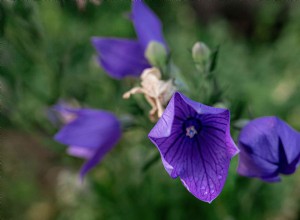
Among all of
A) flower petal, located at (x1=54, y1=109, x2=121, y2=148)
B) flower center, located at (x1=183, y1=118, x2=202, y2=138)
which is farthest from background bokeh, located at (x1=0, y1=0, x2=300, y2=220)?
flower center, located at (x1=183, y1=118, x2=202, y2=138)

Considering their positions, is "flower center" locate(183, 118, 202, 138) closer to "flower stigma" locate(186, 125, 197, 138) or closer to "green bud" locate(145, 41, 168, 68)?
"flower stigma" locate(186, 125, 197, 138)

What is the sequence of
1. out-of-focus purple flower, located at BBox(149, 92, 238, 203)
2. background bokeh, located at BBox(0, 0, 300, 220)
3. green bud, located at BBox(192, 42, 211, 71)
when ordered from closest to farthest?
out-of-focus purple flower, located at BBox(149, 92, 238, 203) < green bud, located at BBox(192, 42, 211, 71) < background bokeh, located at BBox(0, 0, 300, 220)

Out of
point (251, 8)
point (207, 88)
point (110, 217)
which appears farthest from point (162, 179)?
point (251, 8)

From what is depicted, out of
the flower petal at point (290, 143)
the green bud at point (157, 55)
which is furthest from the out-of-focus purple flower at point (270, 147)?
the green bud at point (157, 55)

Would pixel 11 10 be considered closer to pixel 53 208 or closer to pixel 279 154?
pixel 279 154

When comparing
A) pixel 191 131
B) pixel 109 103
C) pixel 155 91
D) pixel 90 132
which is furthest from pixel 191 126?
pixel 109 103

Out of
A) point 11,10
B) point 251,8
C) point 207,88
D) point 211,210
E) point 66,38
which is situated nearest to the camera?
point 207,88

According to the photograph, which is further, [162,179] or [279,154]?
[162,179]

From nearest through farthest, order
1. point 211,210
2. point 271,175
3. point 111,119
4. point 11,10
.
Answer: point 271,175 → point 111,119 → point 11,10 → point 211,210
